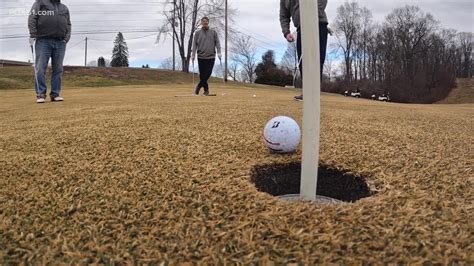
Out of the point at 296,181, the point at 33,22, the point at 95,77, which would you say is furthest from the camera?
the point at 95,77

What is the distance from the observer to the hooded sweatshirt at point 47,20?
21.7 ft

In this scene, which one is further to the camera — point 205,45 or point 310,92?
point 205,45

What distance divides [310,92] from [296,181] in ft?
2.48

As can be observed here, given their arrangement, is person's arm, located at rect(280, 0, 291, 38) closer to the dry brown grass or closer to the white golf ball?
the dry brown grass

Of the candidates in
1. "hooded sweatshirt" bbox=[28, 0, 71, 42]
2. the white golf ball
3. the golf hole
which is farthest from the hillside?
the golf hole

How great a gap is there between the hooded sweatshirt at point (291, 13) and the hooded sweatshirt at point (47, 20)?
3813mm

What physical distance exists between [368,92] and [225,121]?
43758 millimetres

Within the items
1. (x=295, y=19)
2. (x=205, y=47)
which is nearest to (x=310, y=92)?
(x=295, y=19)

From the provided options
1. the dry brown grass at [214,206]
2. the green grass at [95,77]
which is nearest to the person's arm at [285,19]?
the dry brown grass at [214,206]

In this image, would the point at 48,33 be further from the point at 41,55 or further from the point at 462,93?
the point at 462,93

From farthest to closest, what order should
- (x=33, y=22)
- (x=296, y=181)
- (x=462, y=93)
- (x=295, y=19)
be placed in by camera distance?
(x=462, y=93), (x=33, y=22), (x=295, y=19), (x=296, y=181)

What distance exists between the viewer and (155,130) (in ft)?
10.7

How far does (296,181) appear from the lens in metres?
2.21

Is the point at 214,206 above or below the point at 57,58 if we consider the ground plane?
below
